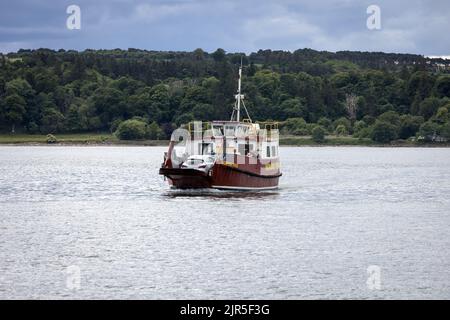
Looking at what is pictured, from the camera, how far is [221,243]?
2133 inches

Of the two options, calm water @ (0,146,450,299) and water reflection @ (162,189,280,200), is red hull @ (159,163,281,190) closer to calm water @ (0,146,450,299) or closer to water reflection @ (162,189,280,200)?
water reflection @ (162,189,280,200)

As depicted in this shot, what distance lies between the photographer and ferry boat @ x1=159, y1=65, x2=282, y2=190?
78.9 meters

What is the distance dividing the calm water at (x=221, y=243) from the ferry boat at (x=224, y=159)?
1.40m

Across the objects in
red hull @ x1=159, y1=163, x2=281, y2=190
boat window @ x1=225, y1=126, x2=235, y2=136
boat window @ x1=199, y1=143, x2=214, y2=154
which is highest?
boat window @ x1=225, y1=126, x2=235, y2=136

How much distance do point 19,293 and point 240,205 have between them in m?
35.0

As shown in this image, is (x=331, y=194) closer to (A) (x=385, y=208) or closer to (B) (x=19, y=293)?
(A) (x=385, y=208)

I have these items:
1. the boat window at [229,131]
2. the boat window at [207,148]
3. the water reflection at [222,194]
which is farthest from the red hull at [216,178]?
the boat window at [229,131]

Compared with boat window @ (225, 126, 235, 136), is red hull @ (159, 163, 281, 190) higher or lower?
lower

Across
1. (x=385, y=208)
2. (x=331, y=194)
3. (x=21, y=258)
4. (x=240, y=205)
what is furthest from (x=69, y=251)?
(x=331, y=194)

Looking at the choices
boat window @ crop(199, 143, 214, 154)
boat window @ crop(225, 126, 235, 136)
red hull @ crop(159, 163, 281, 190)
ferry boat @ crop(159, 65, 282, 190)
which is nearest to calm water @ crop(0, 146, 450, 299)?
red hull @ crop(159, 163, 281, 190)

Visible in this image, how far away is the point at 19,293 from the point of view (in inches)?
1559

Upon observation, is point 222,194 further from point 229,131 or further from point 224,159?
point 229,131

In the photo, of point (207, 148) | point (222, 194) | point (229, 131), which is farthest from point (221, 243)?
point (229, 131)

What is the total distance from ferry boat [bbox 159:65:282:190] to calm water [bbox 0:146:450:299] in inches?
55.0
